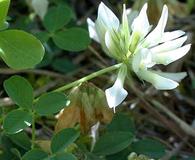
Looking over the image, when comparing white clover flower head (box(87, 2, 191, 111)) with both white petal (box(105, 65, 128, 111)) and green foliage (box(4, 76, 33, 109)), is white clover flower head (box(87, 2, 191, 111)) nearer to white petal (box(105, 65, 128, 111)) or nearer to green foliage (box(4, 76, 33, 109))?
white petal (box(105, 65, 128, 111))

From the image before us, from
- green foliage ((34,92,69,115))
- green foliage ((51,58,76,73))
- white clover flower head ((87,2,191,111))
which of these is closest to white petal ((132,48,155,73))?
white clover flower head ((87,2,191,111))

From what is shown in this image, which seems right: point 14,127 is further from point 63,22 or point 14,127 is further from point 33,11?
point 33,11

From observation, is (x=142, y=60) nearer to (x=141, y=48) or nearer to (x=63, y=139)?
(x=141, y=48)

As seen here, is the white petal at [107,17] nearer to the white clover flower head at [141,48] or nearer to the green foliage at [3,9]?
the white clover flower head at [141,48]

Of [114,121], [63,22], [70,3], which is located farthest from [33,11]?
[114,121]

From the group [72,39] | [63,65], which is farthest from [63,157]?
[63,65]

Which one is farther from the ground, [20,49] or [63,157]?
[20,49]
